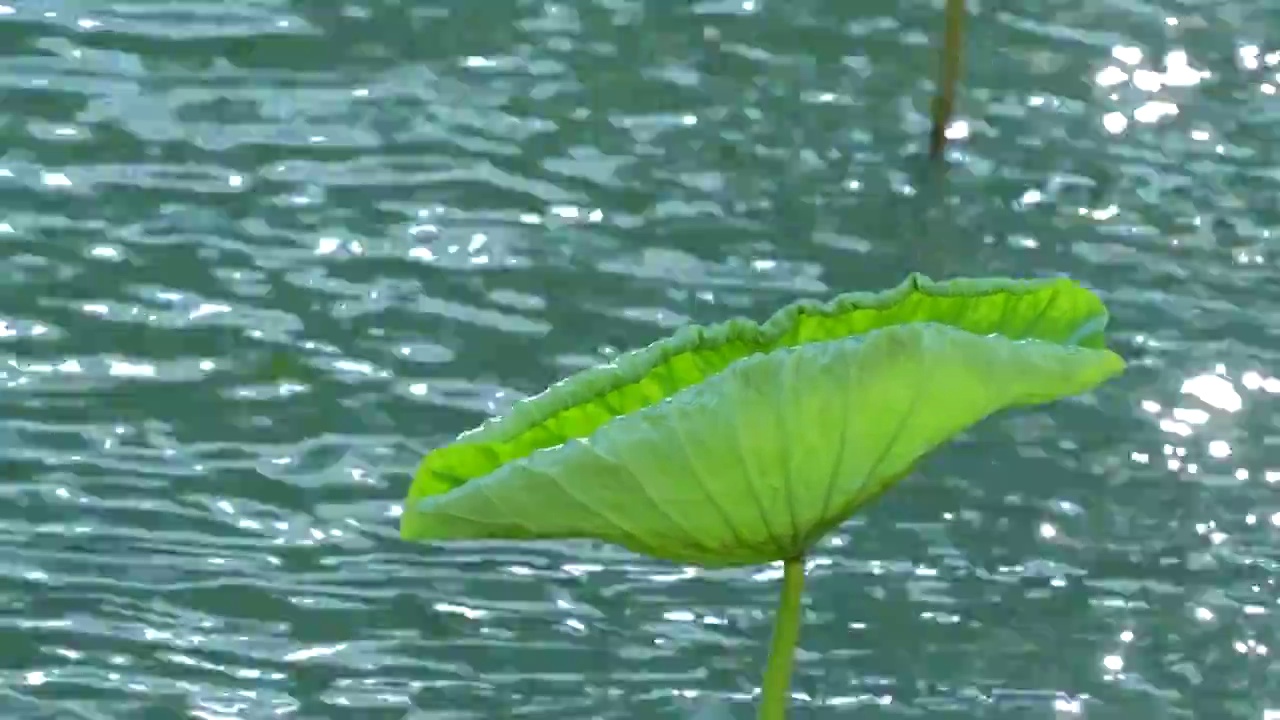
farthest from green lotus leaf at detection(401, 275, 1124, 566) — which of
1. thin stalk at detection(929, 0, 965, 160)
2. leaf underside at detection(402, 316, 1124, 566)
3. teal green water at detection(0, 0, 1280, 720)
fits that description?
thin stalk at detection(929, 0, 965, 160)

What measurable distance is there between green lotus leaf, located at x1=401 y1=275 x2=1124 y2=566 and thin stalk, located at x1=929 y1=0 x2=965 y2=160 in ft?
2.01

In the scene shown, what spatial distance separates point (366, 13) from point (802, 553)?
0.82 metres

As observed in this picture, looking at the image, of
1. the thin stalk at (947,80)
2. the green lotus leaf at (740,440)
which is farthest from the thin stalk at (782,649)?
the thin stalk at (947,80)

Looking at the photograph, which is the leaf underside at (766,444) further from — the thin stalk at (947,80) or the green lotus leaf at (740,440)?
the thin stalk at (947,80)

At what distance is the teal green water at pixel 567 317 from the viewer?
0.75m

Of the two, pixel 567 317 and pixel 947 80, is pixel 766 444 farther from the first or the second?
pixel 947 80

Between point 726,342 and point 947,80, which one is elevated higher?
point 947,80

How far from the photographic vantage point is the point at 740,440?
0.40 meters

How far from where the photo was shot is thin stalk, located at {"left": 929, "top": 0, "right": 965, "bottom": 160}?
3.40 feet

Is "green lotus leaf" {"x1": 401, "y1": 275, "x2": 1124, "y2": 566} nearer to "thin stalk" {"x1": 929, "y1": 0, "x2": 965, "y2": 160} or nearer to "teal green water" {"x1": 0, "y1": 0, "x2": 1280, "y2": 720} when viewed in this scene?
"teal green water" {"x1": 0, "y1": 0, "x2": 1280, "y2": 720}

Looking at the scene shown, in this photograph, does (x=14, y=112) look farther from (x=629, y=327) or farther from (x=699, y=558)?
(x=699, y=558)

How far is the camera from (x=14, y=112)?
3.53 feet

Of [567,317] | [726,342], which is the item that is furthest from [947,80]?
[726,342]

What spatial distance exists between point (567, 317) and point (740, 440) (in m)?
0.54
